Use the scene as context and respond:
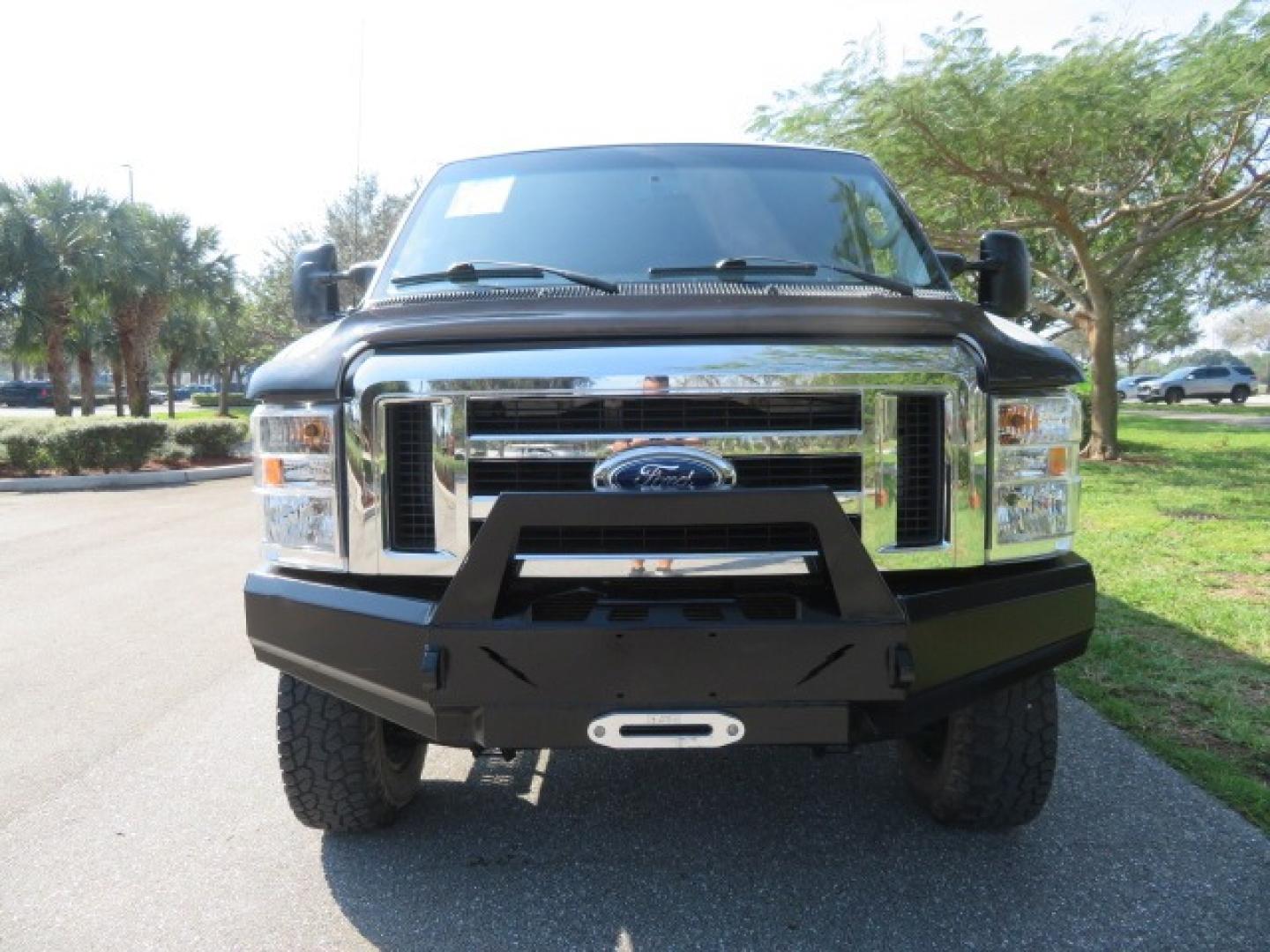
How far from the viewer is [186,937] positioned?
2527 millimetres

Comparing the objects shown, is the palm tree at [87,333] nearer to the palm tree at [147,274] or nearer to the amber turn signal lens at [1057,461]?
the palm tree at [147,274]

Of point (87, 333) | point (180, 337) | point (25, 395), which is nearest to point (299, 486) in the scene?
point (87, 333)

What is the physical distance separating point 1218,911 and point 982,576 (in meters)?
1.04

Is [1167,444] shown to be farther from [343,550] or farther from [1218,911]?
[343,550]

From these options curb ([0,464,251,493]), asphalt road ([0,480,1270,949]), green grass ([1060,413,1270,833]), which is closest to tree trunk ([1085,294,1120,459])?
green grass ([1060,413,1270,833])

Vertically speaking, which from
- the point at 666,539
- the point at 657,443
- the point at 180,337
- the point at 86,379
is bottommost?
the point at 666,539

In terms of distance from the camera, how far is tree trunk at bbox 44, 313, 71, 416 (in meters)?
23.0

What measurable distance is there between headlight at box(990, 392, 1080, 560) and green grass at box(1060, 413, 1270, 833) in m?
1.32

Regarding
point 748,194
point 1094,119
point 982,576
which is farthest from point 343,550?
point 1094,119

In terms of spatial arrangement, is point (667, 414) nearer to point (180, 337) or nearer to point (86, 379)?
point (86, 379)

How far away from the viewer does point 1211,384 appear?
42.6 meters

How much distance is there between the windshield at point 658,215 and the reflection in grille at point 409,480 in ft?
2.37

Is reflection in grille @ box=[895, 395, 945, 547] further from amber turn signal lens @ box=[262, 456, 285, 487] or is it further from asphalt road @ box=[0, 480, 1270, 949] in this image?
amber turn signal lens @ box=[262, 456, 285, 487]

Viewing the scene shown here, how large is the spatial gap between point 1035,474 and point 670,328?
3.26ft
